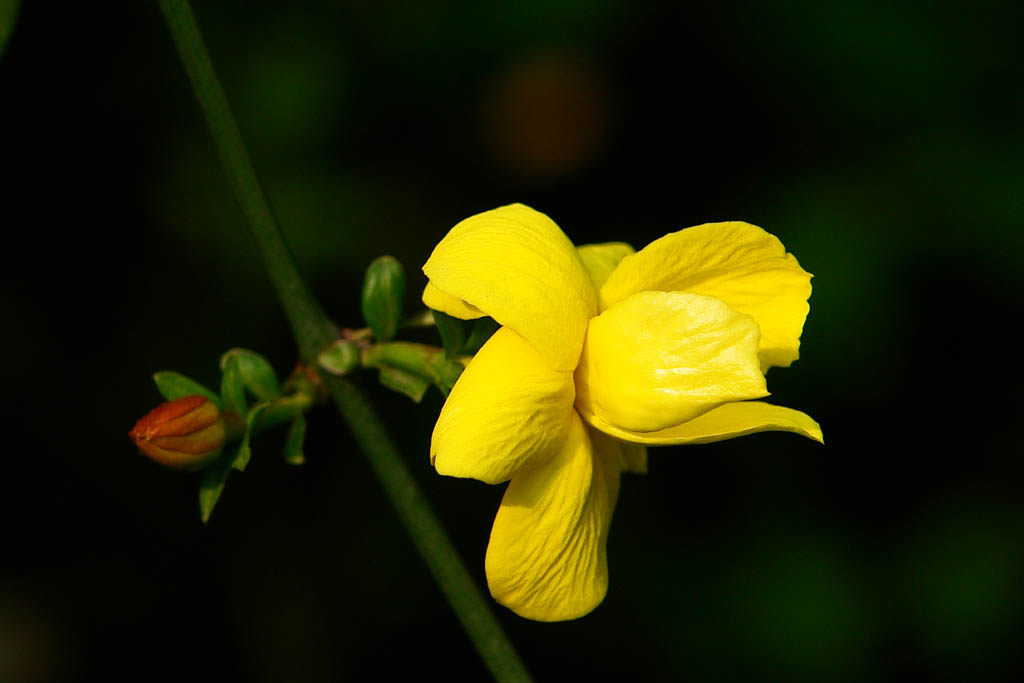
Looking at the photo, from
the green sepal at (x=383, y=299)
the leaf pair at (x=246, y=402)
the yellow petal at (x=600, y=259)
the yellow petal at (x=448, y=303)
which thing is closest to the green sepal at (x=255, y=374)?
the leaf pair at (x=246, y=402)

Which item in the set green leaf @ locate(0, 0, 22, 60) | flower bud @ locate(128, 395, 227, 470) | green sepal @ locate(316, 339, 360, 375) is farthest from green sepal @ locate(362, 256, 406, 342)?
green leaf @ locate(0, 0, 22, 60)

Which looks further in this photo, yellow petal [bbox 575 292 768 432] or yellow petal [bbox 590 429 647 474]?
yellow petal [bbox 590 429 647 474]

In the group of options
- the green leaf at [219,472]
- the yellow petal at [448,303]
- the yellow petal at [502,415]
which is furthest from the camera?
the green leaf at [219,472]

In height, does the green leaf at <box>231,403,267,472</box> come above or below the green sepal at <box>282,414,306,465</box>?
above

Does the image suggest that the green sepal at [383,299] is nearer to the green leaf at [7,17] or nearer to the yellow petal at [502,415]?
the yellow petal at [502,415]

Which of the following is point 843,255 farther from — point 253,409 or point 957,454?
point 253,409

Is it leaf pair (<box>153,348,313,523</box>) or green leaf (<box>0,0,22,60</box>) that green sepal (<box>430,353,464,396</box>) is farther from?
green leaf (<box>0,0,22,60</box>)

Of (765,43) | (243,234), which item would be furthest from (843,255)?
(243,234)
